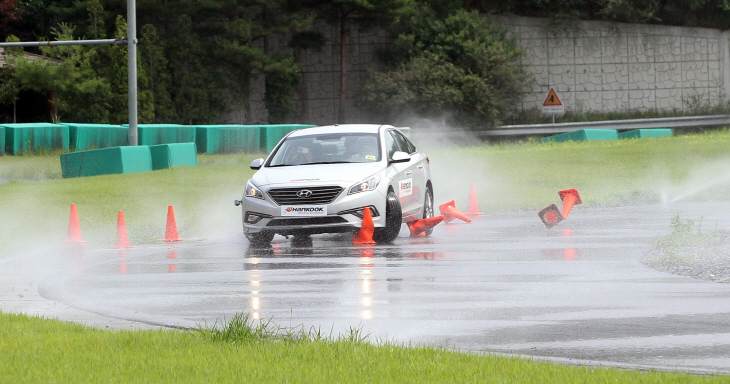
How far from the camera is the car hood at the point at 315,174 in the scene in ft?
43.4

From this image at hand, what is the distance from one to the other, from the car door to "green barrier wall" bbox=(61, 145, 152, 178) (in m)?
12.0

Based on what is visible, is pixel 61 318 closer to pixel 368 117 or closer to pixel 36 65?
pixel 36 65

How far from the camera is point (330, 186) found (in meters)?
13.1

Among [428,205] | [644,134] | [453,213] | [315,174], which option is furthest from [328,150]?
[644,134]

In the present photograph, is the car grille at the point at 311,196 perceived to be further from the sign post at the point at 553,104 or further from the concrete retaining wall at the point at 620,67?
the concrete retaining wall at the point at 620,67

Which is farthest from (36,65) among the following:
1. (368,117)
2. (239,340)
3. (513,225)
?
(239,340)

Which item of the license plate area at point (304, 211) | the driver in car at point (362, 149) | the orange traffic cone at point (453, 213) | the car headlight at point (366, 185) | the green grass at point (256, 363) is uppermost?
the driver in car at point (362, 149)

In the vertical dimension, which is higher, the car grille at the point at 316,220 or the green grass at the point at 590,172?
the green grass at the point at 590,172

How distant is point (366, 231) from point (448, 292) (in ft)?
13.5

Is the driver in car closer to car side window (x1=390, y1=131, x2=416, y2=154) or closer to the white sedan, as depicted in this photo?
the white sedan

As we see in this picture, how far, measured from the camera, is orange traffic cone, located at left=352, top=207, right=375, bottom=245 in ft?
43.1

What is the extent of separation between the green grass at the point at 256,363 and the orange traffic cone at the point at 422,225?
7.43 meters

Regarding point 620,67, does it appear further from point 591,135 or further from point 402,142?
point 402,142

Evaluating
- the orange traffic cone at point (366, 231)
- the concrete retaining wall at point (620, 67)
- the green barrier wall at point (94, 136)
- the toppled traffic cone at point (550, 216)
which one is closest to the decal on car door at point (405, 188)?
the orange traffic cone at point (366, 231)
